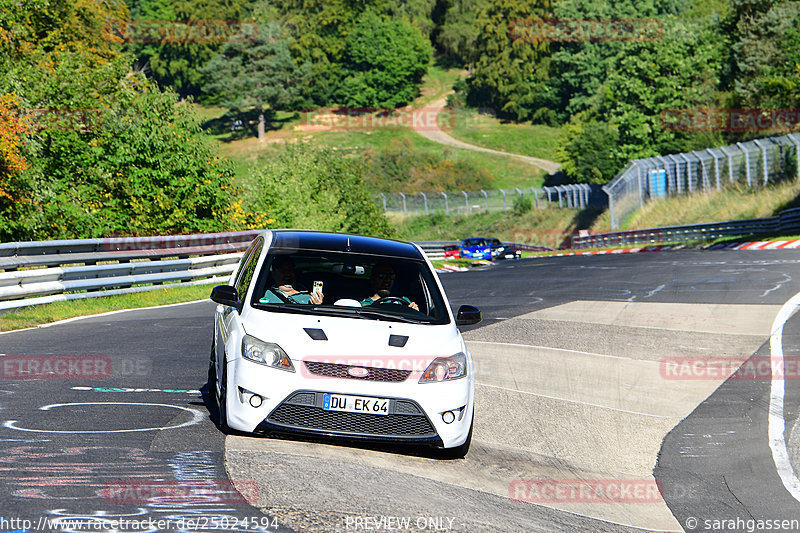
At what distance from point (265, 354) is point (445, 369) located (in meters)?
1.36

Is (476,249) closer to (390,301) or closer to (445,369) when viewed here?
(390,301)

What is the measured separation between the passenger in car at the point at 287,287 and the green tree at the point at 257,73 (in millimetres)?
110862

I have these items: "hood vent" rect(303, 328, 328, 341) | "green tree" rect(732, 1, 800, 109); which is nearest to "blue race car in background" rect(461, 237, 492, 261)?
"green tree" rect(732, 1, 800, 109)

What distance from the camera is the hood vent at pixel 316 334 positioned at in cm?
726

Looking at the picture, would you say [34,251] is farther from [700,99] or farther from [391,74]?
[391,74]

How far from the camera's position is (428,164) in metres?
98.7

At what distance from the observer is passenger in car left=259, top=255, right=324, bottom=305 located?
8195mm

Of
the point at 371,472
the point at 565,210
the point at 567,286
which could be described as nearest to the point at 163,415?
the point at 371,472

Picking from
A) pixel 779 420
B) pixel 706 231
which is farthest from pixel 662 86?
pixel 779 420

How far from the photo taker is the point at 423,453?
773cm

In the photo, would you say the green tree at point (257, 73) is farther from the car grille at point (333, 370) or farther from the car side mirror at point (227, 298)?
the car grille at point (333, 370)

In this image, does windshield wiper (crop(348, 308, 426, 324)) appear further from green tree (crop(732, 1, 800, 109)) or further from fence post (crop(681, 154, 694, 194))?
green tree (crop(732, 1, 800, 109))

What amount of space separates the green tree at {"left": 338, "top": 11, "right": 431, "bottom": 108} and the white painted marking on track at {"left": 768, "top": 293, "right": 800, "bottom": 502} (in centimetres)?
11815

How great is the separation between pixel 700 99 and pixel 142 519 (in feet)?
251
